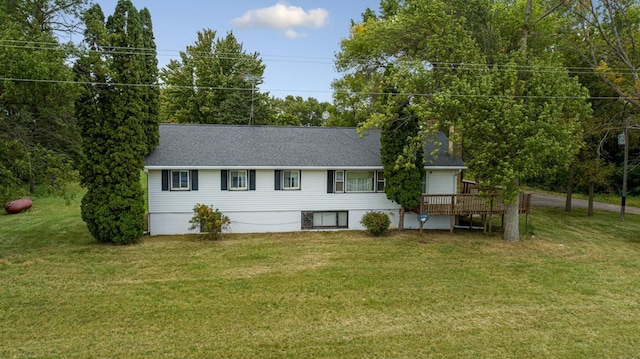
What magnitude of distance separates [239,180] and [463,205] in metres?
9.92

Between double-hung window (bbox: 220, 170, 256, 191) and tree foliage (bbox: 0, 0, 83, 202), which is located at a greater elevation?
tree foliage (bbox: 0, 0, 83, 202)

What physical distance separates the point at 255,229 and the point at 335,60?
47.4ft

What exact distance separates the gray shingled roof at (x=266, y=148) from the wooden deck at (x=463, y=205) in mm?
1648

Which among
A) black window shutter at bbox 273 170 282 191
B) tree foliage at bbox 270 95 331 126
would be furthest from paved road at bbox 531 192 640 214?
tree foliage at bbox 270 95 331 126

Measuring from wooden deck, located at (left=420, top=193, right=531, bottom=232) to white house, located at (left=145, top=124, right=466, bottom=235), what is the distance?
1.06 m

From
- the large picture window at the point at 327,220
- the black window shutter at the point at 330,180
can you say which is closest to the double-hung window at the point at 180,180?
the large picture window at the point at 327,220

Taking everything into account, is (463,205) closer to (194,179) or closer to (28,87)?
(194,179)

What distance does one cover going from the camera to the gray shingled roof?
16484 millimetres

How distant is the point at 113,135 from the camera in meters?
14.1

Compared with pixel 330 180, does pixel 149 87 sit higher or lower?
higher

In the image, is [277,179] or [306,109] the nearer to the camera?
[277,179]

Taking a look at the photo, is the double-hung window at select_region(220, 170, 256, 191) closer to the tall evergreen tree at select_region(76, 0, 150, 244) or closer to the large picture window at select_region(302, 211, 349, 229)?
the large picture window at select_region(302, 211, 349, 229)

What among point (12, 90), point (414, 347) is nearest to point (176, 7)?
point (12, 90)

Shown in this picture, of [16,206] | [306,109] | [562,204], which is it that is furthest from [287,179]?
[306,109]
